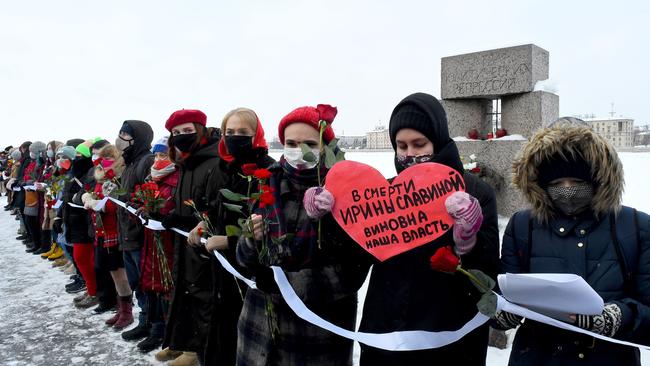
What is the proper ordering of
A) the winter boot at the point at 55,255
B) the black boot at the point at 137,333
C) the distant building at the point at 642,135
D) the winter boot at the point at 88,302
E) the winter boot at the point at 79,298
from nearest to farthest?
the black boot at the point at 137,333, the winter boot at the point at 88,302, the winter boot at the point at 79,298, the winter boot at the point at 55,255, the distant building at the point at 642,135

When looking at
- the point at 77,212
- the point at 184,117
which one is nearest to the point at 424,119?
the point at 184,117

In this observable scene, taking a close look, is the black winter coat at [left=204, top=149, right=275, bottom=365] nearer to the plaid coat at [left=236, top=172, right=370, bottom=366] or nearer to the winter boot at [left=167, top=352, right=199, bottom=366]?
the plaid coat at [left=236, top=172, right=370, bottom=366]

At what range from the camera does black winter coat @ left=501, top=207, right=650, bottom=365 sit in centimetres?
154

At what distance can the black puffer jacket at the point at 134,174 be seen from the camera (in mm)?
4043

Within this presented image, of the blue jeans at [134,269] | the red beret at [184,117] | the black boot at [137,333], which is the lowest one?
the black boot at [137,333]

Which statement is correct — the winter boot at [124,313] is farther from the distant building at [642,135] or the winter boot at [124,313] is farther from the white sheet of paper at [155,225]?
the distant building at [642,135]

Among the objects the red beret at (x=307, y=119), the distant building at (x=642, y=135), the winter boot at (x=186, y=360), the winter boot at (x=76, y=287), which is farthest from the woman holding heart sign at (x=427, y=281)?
the distant building at (x=642, y=135)

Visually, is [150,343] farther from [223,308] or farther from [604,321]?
[604,321]

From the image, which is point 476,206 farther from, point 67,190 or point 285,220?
point 67,190

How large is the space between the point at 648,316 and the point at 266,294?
4.87 ft

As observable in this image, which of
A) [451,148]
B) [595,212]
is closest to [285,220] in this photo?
[451,148]

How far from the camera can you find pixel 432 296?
5.42ft

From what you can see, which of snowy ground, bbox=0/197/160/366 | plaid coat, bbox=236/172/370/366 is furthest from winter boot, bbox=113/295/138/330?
plaid coat, bbox=236/172/370/366

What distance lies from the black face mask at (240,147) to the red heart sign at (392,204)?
1428 millimetres
